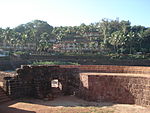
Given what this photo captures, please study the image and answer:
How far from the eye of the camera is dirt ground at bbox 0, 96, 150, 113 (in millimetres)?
11992

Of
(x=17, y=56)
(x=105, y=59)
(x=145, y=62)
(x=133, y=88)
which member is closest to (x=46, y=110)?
(x=133, y=88)

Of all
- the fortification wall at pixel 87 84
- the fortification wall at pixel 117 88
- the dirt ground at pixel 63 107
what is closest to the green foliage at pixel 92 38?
the fortification wall at pixel 87 84

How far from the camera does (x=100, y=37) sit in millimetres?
67750

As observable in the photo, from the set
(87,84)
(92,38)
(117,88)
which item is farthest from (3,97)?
(92,38)

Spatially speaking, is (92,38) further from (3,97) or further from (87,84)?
(3,97)

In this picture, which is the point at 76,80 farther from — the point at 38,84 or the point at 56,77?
the point at 38,84

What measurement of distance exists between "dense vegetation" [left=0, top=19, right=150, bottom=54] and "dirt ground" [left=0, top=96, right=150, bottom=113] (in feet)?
126

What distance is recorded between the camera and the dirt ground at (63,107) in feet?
39.3

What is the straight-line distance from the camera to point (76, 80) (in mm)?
16250

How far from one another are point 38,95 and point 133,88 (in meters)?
6.78

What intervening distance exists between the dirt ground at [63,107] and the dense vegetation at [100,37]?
3842 cm

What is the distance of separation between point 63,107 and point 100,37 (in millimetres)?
56457

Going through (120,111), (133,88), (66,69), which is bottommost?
(120,111)

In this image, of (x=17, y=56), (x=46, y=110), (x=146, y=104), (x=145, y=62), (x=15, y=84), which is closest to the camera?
(x=46, y=110)
